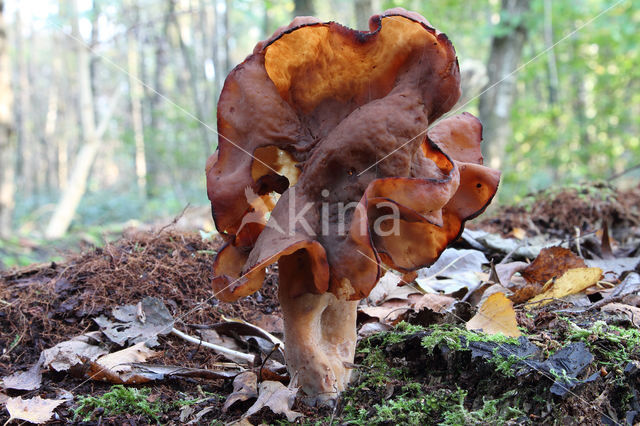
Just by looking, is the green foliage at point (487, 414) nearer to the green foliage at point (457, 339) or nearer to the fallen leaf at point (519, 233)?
the green foliage at point (457, 339)

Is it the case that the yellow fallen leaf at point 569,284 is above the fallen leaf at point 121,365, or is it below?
above

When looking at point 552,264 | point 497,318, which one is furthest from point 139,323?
point 552,264

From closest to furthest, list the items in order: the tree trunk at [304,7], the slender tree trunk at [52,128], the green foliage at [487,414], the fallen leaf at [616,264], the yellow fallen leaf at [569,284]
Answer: the green foliage at [487,414], the yellow fallen leaf at [569,284], the fallen leaf at [616,264], the tree trunk at [304,7], the slender tree trunk at [52,128]

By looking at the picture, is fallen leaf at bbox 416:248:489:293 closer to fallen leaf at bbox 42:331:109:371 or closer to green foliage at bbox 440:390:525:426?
green foliage at bbox 440:390:525:426

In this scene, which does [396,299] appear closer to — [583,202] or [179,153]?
[583,202]

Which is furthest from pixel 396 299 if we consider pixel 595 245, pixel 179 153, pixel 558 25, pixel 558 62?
pixel 179 153

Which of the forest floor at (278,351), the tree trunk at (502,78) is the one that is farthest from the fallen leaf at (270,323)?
the tree trunk at (502,78)
